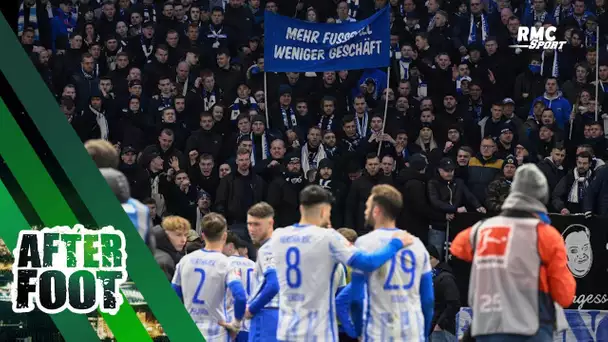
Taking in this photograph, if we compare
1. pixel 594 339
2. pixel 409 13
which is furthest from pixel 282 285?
pixel 409 13

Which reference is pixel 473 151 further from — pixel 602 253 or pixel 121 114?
pixel 121 114

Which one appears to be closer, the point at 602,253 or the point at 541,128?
the point at 602,253

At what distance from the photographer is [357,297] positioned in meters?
12.1

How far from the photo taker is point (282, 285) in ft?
40.4

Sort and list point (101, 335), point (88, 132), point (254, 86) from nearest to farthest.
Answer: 1. point (101, 335)
2. point (88, 132)
3. point (254, 86)

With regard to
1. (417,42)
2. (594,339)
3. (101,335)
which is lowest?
(594,339)

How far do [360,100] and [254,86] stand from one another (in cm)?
200

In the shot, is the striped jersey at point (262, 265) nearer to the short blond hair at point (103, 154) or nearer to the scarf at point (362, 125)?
the short blond hair at point (103, 154)

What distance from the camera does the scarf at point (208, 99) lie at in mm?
22328

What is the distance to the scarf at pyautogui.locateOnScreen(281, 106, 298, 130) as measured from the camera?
21938mm

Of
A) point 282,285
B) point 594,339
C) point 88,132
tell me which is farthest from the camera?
point 88,132

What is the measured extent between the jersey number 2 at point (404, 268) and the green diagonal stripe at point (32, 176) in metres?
3.20

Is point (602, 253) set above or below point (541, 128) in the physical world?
below

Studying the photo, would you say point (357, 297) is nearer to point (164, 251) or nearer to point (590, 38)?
point (164, 251)
